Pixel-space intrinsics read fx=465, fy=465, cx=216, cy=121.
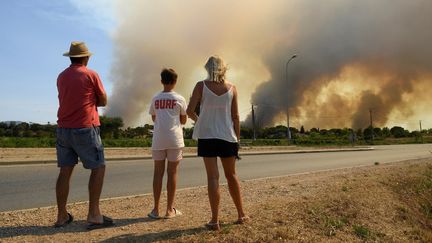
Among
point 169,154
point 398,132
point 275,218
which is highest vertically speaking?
point 398,132

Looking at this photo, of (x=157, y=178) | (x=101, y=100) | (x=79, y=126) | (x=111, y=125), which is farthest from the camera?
(x=111, y=125)

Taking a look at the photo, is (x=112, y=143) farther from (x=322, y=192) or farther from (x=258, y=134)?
(x=258, y=134)

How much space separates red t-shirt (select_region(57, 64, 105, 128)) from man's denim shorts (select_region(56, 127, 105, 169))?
74 mm

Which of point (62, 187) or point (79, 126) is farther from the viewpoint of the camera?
point (62, 187)

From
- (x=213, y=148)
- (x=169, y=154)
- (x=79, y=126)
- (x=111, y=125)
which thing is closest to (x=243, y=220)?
(x=213, y=148)

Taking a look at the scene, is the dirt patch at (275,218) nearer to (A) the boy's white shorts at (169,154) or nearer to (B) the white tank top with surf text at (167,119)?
(A) the boy's white shorts at (169,154)

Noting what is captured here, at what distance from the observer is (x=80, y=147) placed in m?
4.90

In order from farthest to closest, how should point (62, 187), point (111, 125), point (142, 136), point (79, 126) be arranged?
point (111, 125), point (142, 136), point (62, 187), point (79, 126)

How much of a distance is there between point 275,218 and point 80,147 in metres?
2.33

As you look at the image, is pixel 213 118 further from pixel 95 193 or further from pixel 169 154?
pixel 95 193

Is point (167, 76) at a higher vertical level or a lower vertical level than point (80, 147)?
higher

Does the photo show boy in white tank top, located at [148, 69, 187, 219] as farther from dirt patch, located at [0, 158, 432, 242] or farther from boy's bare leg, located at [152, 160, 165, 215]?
dirt patch, located at [0, 158, 432, 242]

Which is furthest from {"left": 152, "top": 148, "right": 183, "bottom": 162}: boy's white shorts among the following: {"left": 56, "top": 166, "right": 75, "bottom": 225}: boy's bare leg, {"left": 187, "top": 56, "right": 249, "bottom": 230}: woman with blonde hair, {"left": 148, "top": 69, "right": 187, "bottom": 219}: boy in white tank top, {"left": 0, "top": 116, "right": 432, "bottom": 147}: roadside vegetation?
{"left": 0, "top": 116, "right": 432, "bottom": 147}: roadside vegetation

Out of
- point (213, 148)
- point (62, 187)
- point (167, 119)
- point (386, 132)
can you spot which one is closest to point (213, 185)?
point (213, 148)
